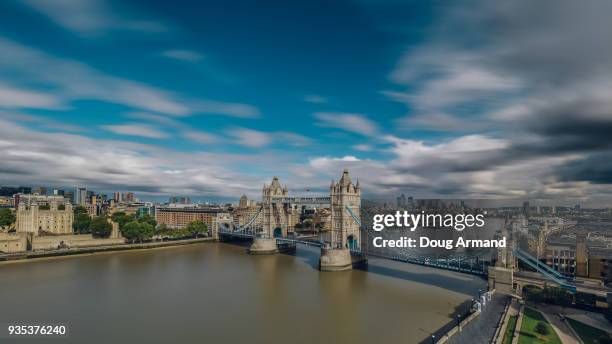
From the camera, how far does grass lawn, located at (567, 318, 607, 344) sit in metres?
19.5

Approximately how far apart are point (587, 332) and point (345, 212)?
28.2 meters

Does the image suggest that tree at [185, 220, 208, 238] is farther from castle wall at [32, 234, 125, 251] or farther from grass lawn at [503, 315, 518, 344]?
grass lawn at [503, 315, 518, 344]

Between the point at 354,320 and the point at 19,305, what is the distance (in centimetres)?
2545

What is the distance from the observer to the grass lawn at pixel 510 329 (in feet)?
62.8

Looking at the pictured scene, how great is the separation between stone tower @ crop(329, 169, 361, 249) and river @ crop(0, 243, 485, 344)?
202 inches

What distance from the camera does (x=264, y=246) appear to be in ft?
181

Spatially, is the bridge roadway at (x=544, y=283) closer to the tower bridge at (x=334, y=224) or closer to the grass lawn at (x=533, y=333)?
the grass lawn at (x=533, y=333)

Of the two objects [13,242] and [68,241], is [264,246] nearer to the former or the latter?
[68,241]

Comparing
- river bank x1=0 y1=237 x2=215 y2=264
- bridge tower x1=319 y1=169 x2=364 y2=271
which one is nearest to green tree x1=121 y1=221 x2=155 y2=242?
river bank x1=0 y1=237 x2=215 y2=264

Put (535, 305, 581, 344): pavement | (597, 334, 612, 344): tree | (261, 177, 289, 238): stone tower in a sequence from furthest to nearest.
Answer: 1. (261, 177, 289, 238): stone tower
2. (535, 305, 581, 344): pavement
3. (597, 334, 612, 344): tree

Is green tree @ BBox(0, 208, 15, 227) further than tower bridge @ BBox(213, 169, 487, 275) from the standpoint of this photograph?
Yes

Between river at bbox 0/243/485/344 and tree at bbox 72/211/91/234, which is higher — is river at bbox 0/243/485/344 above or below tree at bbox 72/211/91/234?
below

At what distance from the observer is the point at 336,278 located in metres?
38.0

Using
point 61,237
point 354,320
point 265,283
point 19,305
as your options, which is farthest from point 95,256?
point 354,320
